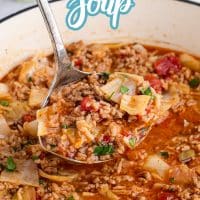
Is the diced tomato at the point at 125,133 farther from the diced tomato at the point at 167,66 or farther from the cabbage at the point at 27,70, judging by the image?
the cabbage at the point at 27,70

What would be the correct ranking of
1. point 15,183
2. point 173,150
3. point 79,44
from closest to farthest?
point 15,183 → point 173,150 → point 79,44

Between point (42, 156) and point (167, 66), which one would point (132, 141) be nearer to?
point (42, 156)

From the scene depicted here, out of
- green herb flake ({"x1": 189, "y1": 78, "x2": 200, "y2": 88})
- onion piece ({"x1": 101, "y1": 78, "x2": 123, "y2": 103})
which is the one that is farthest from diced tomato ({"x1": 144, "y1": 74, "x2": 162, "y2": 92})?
onion piece ({"x1": 101, "y1": 78, "x2": 123, "y2": 103})

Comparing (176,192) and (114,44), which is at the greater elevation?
(114,44)

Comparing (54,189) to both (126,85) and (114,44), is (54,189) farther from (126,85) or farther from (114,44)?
(114,44)

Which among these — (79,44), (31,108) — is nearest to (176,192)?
(31,108)

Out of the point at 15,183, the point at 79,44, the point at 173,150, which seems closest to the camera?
the point at 15,183
